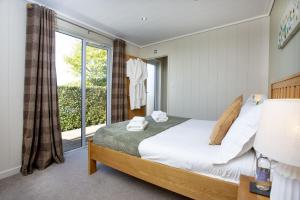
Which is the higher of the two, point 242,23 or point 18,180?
point 242,23

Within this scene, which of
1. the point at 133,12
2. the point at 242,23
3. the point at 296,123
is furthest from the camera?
the point at 242,23

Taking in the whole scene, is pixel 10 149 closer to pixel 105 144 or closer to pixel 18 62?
pixel 18 62

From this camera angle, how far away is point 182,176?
1369 mm

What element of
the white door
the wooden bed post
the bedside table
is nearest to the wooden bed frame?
the bedside table

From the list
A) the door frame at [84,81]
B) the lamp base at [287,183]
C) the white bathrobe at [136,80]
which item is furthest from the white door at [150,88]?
the lamp base at [287,183]

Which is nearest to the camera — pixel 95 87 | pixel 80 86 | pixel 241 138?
pixel 241 138

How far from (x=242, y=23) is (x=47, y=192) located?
3.96m

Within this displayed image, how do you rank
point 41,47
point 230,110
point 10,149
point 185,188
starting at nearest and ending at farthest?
point 185,188 < point 230,110 < point 10,149 < point 41,47

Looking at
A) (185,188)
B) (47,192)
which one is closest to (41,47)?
(47,192)

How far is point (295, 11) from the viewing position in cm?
125

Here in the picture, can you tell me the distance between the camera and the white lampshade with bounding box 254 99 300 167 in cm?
54

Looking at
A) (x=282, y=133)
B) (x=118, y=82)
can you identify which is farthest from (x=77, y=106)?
(x=282, y=133)

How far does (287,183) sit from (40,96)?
8.86ft

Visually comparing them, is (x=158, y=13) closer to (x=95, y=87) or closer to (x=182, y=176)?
(x=95, y=87)
